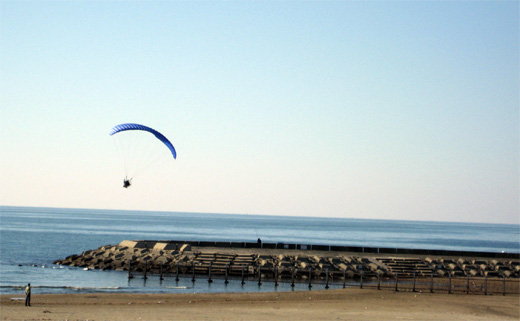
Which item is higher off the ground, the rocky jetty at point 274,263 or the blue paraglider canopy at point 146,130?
the blue paraglider canopy at point 146,130

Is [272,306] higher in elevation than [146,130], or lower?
lower

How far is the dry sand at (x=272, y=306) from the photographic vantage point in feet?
95.9

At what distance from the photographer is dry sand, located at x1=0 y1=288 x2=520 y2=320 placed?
2923 centimetres

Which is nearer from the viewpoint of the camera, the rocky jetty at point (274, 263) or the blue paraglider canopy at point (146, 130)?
the blue paraglider canopy at point (146, 130)

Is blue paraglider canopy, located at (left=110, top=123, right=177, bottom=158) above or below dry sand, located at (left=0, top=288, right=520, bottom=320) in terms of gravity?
above

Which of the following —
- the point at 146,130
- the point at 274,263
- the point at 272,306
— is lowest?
the point at 272,306

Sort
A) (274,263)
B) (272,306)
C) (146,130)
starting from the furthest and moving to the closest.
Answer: (274,263) < (146,130) < (272,306)

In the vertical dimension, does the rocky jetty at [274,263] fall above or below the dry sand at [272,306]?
above

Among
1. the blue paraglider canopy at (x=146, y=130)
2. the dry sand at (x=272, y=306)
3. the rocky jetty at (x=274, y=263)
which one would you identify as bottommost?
the dry sand at (x=272, y=306)

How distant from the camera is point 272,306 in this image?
34.0 m

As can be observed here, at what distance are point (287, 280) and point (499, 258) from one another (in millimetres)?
27254

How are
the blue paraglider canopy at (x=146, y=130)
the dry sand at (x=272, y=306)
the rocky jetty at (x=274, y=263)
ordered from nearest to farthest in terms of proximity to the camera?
1. the dry sand at (x=272, y=306)
2. the blue paraglider canopy at (x=146, y=130)
3. the rocky jetty at (x=274, y=263)

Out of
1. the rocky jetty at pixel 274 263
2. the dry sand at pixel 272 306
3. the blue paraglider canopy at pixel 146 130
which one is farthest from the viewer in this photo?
the rocky jetty at pixel 274 263

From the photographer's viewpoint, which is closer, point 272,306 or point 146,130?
point 272,306
